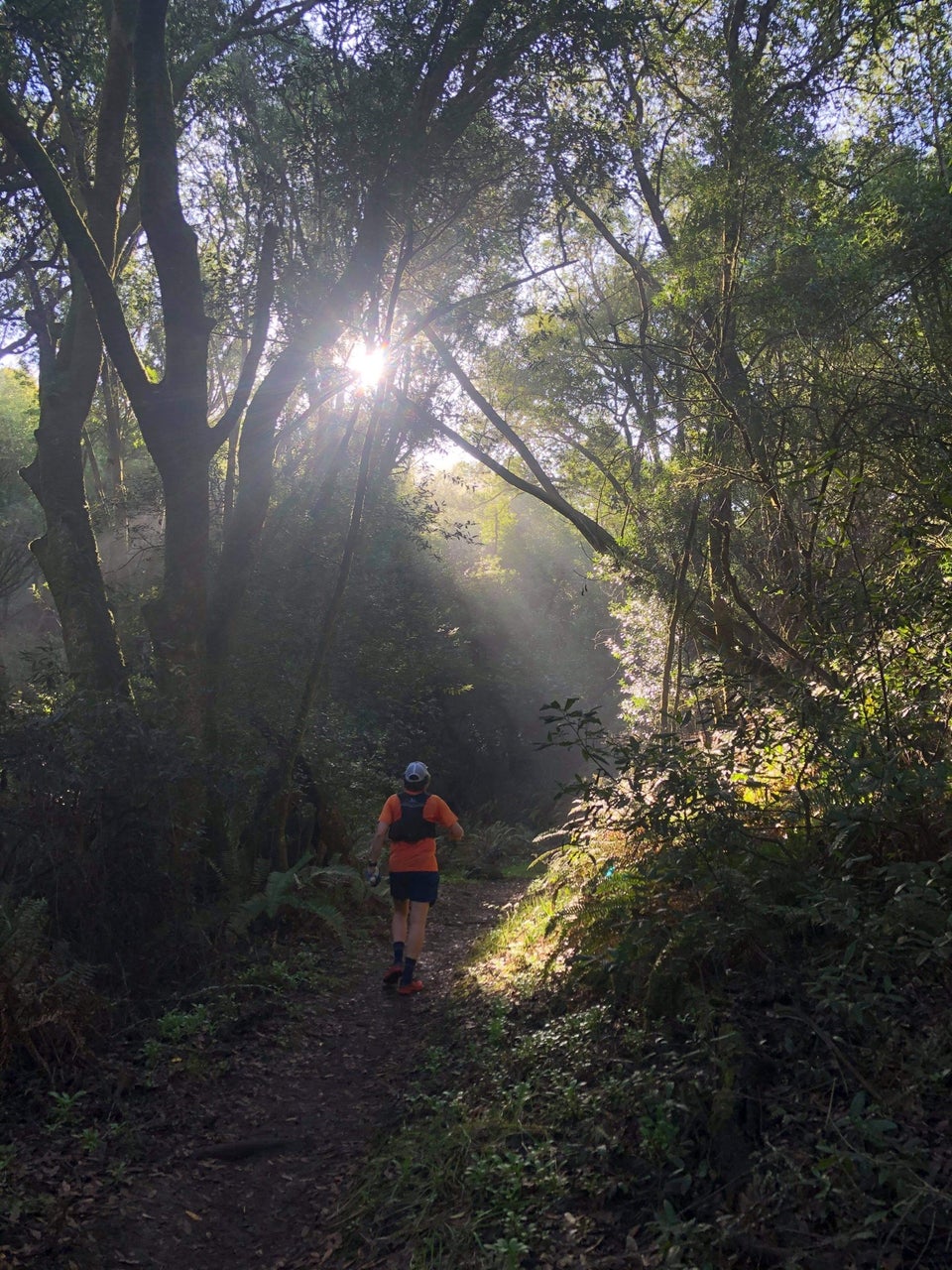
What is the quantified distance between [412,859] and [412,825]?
297mm

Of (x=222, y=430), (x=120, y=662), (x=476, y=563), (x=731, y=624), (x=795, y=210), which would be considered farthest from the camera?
(x=476, y=563)

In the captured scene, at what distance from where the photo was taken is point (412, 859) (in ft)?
26.3

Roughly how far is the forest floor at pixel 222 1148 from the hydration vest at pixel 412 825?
1.36 meters

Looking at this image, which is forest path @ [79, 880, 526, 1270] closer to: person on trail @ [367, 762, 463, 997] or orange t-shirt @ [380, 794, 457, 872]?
person on trail @ [367, 762, 463, 997]

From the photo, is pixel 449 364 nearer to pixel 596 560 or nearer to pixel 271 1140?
pixel 596 560

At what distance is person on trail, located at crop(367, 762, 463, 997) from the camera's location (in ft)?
26.2

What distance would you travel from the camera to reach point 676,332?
470 inches

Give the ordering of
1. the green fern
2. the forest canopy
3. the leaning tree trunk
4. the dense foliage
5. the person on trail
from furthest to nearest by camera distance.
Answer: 1. the leaning tree trunk
2. the green fern
3. the person on trail
4. the forest canopy
5. the dense foliage

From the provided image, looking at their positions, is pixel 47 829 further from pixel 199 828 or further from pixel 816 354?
pixel 816 354

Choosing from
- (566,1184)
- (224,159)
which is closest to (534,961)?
(566,1184)

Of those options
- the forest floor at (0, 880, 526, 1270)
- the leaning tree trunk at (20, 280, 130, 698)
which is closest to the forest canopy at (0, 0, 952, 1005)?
the leaning tree trunk at (20, 280, 130, 698)

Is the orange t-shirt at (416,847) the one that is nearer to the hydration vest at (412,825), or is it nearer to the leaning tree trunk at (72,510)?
the hydration vest at (412,825)

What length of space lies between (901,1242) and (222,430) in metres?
8.40

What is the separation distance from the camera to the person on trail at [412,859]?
26.2ft
